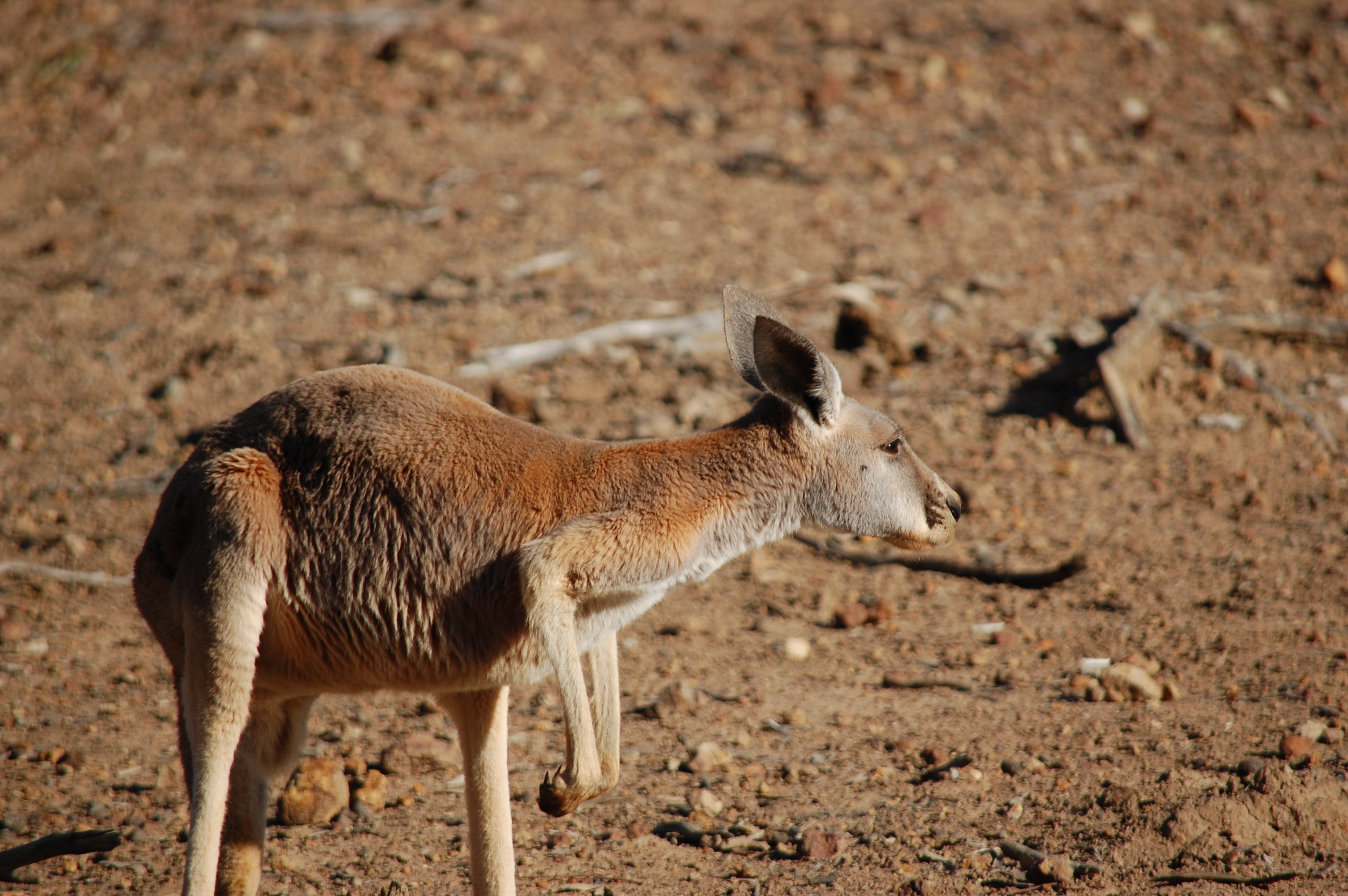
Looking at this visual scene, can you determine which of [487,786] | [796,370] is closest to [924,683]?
[796,370]

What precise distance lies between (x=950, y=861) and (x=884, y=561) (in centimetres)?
192

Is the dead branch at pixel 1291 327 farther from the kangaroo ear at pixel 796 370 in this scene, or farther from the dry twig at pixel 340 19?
the dry twig at pixel 340 19

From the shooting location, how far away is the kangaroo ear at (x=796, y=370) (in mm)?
3467

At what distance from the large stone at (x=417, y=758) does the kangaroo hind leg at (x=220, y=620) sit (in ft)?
3.77

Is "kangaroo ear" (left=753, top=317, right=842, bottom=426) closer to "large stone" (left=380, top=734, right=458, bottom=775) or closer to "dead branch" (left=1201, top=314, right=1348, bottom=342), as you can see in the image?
"large stone" (left=380, top=734, right=458, bottom=775)

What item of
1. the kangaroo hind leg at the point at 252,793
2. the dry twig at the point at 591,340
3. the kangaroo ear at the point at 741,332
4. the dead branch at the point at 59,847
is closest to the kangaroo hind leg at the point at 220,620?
the kangaroo hind leg at the point at 252,793

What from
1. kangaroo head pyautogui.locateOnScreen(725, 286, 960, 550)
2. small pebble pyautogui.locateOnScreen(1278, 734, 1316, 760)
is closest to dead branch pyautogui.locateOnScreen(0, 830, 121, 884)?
kangaroo head pyautogui.locateOnScreen(725, 286, 960, 550)

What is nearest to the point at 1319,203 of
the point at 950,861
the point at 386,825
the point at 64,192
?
the point at 950,861

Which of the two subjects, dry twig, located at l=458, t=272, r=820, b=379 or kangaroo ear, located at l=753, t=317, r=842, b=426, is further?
dry twig, located at l=458, t=272, r=820, b=379

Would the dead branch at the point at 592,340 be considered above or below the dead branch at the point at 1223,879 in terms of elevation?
below

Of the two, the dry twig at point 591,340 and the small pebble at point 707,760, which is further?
the dry twig at point 591,340

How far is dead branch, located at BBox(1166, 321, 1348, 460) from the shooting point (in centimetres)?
621

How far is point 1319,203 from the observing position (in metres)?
8.02

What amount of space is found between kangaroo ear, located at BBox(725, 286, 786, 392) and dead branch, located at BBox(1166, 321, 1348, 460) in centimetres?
368
